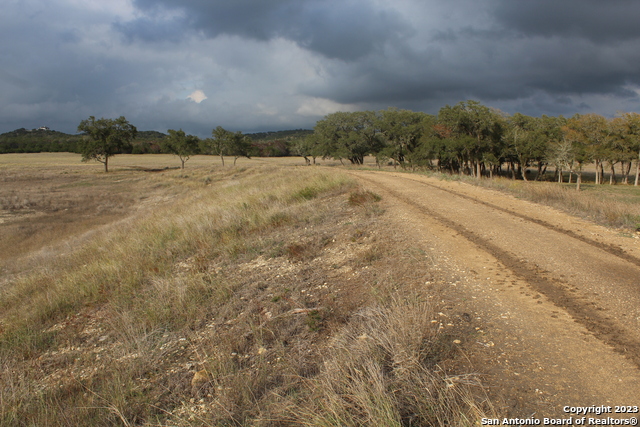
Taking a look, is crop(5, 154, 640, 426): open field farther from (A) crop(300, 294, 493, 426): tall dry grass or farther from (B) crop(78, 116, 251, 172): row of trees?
(B) crop(78, 116, 251, 172): row of trees

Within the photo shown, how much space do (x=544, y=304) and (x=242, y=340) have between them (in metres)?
3.96

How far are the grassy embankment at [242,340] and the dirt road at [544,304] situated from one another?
434 mm

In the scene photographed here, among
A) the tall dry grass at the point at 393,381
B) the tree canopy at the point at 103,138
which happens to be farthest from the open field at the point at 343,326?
the tree canopy at the point at 103,138

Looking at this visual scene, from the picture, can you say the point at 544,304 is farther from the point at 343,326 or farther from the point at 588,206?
the point at 588,206

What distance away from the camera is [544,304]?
470 cm

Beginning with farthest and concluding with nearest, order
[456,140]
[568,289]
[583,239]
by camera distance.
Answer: [456,140] → [583,239] → [568,289]

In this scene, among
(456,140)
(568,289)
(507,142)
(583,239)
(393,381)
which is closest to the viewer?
(393,381)

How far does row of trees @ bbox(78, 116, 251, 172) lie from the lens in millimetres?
59188

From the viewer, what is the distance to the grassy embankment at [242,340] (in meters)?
3.35

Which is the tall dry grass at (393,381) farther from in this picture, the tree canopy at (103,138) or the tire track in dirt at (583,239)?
the tree canopy at (103,138)

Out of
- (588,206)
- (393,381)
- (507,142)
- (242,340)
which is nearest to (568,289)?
(393,381)

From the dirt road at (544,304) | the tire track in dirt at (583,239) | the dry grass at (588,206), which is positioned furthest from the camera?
the dry grass at (588,206)

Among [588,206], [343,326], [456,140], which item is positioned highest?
[456,140]

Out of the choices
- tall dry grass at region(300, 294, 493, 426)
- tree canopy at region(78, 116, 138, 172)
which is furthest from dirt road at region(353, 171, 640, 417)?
tree canopy at region(78, 116, 138, 172)
